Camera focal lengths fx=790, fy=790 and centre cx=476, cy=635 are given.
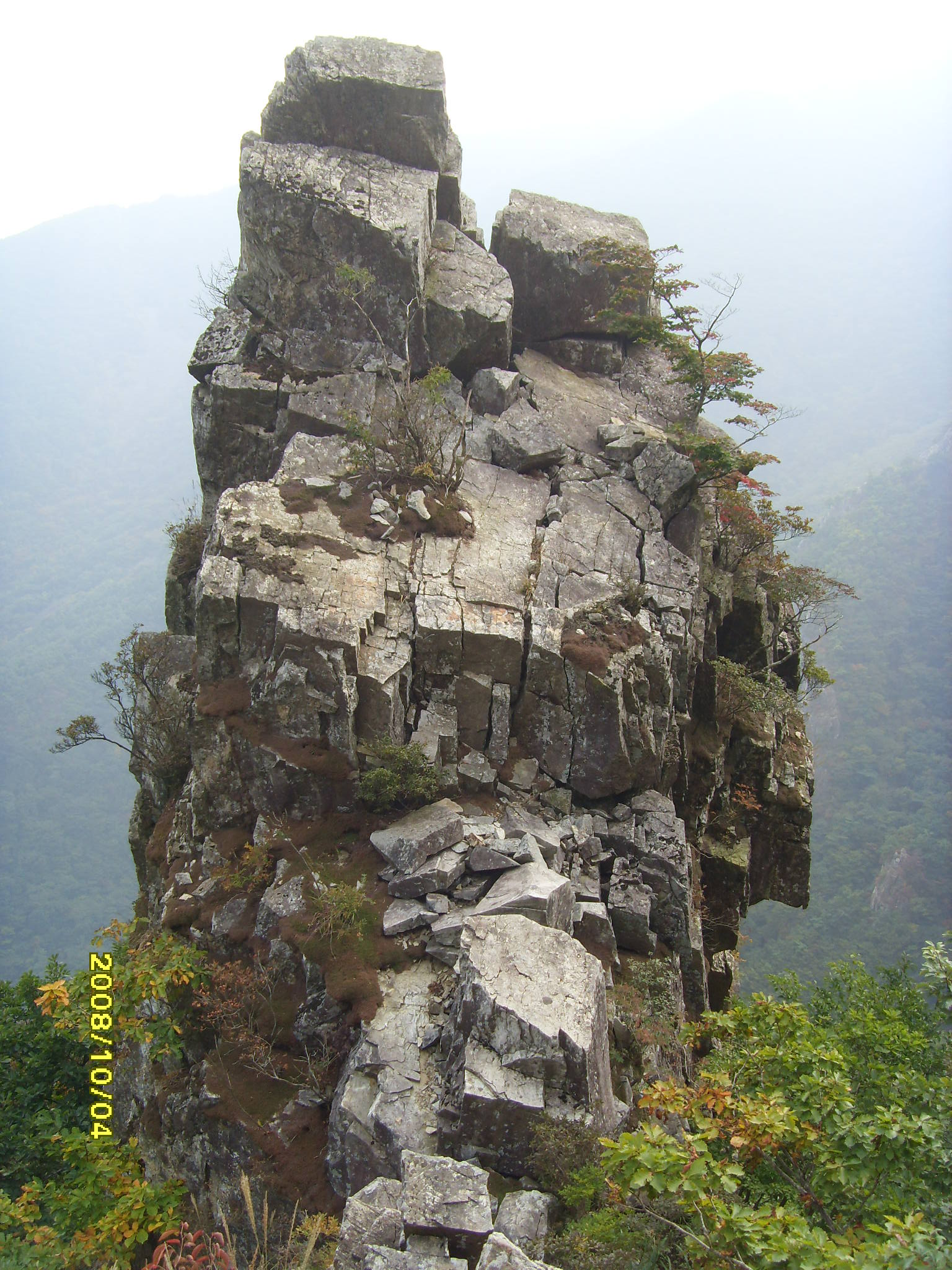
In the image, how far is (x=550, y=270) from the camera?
983 inches

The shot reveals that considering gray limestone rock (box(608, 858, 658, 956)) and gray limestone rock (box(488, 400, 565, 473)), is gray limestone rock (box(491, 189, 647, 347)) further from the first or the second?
gray limestone rock (box(608, 858, 658, 956))

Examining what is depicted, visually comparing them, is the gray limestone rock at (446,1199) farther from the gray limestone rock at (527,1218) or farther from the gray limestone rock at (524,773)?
the gray limestone rock at (524,773)

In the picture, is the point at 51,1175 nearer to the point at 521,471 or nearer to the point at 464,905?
the point at 464,905

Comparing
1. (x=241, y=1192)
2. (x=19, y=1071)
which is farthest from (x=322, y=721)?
(x=19, y=1071)

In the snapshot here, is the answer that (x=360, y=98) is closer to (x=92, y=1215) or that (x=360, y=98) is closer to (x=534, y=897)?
(x=534, y=897)

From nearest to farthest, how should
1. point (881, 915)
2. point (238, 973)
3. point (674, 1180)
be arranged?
1. point (674, 1180)
2. point (238, 973)
3. point (881, 915)

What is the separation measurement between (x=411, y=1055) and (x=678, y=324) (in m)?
20.9

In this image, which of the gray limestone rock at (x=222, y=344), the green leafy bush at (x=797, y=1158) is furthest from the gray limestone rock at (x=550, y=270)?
the green leafy bush at (x=797, y=1158)

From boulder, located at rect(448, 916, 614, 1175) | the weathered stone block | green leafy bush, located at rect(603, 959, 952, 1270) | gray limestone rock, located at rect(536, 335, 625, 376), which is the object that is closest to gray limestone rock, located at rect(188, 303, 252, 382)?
gray limestone rock, located at rect(536, 335, 625, 376)

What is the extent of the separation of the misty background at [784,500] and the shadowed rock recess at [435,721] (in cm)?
4165

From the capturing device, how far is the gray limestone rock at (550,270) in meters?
→ 24.9

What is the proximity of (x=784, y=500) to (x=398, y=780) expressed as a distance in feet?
391

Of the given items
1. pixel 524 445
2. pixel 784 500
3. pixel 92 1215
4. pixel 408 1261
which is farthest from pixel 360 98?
pixel 784 500

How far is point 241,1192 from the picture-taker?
11.3 meters
